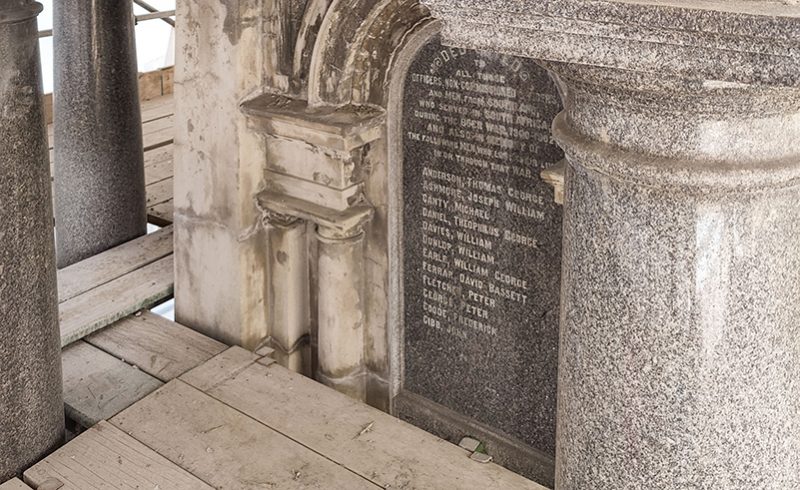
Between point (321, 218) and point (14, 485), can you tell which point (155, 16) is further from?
point (14, 485)

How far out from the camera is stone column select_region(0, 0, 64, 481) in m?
2.79

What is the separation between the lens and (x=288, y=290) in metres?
3.91

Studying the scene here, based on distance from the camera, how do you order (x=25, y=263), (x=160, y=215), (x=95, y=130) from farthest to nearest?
(x=160, y=215), (x=95, y=130), (x=25, y=263)

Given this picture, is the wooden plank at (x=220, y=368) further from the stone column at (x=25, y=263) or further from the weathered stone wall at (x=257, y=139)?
the stone column at (x=25, y=263)

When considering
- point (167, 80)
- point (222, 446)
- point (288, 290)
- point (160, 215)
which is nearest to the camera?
point (222, 446)

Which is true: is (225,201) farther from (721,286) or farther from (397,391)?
(721,286)

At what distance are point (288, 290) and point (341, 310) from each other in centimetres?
26

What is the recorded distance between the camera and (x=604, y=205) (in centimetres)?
170

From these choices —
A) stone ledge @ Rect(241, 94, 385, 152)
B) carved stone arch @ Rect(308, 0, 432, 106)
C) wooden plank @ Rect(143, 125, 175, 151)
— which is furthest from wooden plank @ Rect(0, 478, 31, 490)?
wooden plank @ Rect(143, 125, 175, 151)

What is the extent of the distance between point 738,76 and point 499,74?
6.13ft

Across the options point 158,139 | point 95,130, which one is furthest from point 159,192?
point 95,130

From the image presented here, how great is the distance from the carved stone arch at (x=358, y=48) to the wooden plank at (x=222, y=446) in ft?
3.80

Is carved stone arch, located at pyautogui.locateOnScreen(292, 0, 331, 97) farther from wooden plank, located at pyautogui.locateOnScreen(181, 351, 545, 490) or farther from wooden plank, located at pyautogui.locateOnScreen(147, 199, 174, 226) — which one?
wooden plank, located at pyautogui.locateOnScreen(147, 199, 174, 226)

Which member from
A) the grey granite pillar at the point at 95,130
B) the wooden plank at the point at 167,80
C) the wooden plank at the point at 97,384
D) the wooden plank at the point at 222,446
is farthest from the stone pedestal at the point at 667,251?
the wooden plank at the point at 167,80
